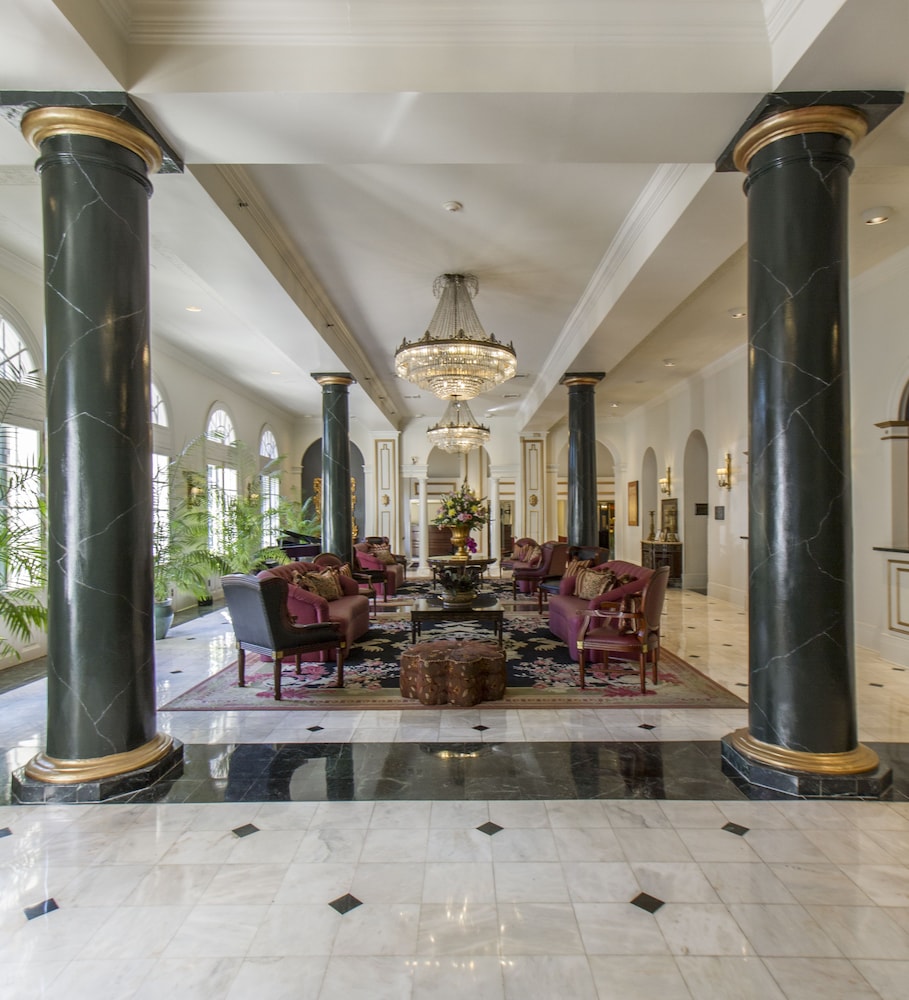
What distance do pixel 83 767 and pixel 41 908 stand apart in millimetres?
944

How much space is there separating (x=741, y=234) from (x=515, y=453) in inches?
457

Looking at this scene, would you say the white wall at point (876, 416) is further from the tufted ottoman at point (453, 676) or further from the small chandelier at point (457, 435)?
the small chandelier at point (457, 435)

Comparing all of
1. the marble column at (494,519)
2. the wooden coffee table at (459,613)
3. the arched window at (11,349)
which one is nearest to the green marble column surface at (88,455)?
the wooden coffee table at (459,613)

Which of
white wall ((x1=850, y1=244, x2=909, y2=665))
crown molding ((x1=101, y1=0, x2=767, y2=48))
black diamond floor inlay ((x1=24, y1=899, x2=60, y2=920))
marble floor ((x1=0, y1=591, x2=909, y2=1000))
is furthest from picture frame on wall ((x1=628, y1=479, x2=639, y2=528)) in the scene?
black diamond floor inlay ((x1=24, y1=899, x2=60, y2=920))

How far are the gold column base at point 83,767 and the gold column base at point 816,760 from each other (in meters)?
3.36

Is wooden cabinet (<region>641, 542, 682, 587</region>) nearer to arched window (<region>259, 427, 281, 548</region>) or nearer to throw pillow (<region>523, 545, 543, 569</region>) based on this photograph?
throw pillow (<region>523, 545, 543, 569</region>)

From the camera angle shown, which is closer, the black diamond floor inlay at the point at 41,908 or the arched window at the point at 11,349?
the black diamond floor inlay at the point at 41,908

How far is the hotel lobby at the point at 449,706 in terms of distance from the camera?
2271 millimetres

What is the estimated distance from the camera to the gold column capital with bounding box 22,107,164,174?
10.8 ft

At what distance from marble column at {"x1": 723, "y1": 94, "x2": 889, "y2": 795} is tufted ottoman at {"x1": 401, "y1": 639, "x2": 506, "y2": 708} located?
211 cm

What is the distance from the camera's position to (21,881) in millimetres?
2623

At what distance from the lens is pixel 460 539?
31.4 ft

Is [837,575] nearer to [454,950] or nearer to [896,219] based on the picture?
[454,950]

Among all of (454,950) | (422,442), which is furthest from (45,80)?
(422,442)
